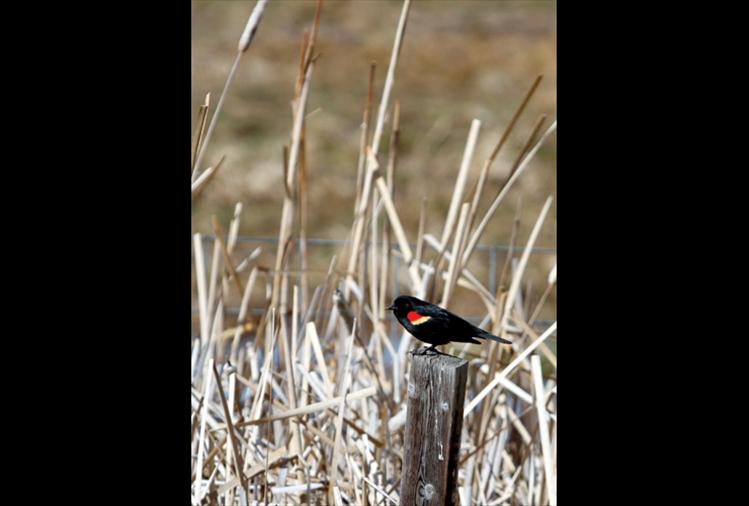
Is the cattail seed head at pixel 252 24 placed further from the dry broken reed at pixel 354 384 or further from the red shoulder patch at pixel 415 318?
Answer: the red shoulder patch at pixel 415 318

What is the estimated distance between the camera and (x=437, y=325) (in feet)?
3.23

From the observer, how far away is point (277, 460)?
1.38 m

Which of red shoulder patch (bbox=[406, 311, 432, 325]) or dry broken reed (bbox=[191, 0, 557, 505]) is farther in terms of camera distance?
dry broken reed (bbox=[191, 0, 557, 505])

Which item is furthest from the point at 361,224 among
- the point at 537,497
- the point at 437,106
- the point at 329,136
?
the point at 437,106

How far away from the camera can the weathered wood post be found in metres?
0.98

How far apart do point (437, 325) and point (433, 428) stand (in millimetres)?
126

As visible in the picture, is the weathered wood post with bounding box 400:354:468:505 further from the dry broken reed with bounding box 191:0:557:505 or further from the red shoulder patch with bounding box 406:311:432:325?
the dry broken reed with bounding box 191:0:557:505

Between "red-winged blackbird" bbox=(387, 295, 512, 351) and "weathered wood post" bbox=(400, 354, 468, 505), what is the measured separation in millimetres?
27

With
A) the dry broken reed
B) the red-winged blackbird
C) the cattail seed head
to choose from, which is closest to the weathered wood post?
the red-winged blackbird

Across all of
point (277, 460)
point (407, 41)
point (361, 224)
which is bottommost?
point (277, 460)

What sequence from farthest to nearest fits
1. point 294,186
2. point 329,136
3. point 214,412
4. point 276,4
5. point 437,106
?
point 276,4 → point 437,106 → point 329,136 → point 214,412 → point 294,186

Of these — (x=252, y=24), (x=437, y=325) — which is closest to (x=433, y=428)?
(x=437, y=325)

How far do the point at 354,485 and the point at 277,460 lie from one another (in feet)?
0.45
